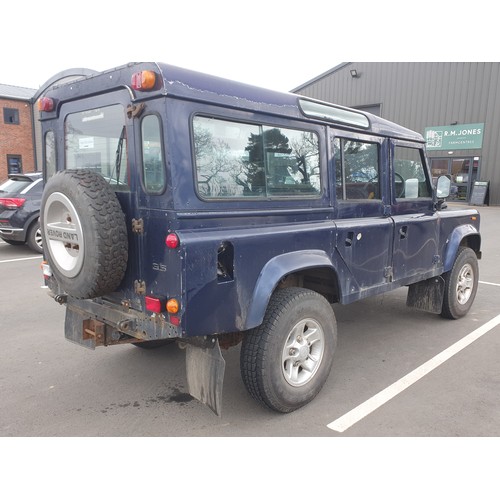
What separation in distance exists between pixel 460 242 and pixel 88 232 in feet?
13.8

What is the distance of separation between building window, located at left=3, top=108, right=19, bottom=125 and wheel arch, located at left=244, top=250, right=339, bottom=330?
27147 millimetres

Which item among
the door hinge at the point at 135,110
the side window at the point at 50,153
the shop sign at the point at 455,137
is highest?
the shop sign at the point at 455,137

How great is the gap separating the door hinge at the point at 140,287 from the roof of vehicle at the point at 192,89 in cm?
110

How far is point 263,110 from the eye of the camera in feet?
9.66

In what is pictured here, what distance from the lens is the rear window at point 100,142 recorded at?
2781 millimetres

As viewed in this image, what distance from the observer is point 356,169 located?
3783mm

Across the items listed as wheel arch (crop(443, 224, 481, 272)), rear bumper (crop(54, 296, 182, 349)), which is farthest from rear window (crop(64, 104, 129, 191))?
wheel arch (crop(443, 224, 481, 272))

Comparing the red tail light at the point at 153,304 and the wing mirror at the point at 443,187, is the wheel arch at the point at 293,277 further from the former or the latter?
the wing mirror at the point at 443,187

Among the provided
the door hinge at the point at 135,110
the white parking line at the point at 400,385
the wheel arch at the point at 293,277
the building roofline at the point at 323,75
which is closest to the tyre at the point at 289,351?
the wheel arch at the point at 293,277

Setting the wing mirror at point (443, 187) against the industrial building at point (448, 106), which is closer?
the wing mirror at point (443, 187)

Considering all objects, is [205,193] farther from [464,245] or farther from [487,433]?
[464,245]

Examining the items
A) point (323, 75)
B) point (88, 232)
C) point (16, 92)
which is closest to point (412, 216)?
point (88, 232)

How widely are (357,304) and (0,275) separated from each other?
572cm

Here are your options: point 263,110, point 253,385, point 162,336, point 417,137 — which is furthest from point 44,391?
point 417,137
